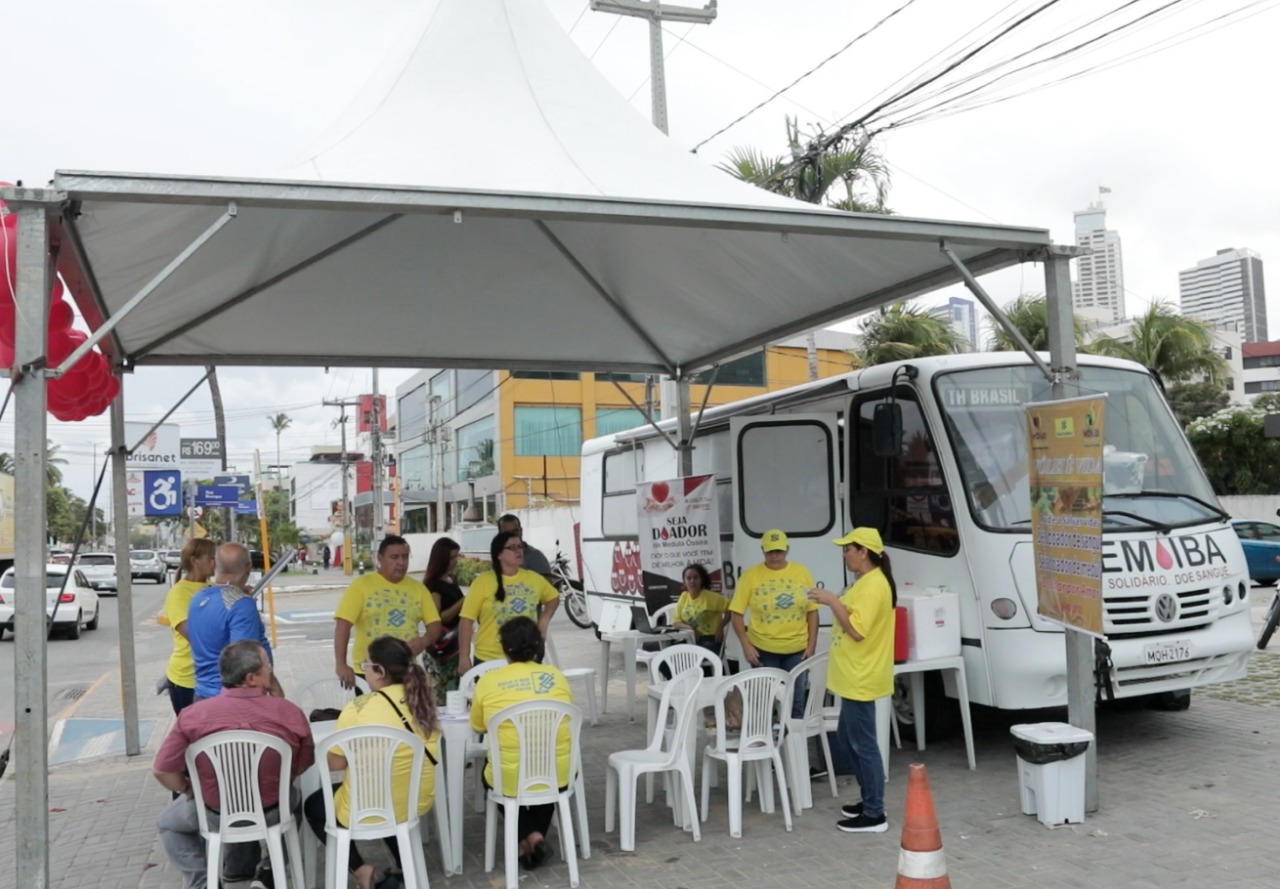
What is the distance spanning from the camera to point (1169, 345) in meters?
25.5

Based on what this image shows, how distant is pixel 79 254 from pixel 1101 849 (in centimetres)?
614

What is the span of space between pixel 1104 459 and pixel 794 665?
245cm

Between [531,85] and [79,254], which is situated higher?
[531,85]

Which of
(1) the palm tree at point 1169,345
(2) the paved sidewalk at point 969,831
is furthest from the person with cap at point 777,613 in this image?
(1) the palm tree at point 1169,345

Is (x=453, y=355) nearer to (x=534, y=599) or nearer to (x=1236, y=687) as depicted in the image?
(x=534, y=599)

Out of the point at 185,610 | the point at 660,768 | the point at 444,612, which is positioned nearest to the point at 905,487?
the point at 660,768

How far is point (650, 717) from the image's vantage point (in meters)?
6.88

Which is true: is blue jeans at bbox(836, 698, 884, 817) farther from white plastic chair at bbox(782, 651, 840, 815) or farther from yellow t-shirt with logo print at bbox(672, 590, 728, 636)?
yellow t-shirt with logo print at bbox(672, 590, 728, 636)

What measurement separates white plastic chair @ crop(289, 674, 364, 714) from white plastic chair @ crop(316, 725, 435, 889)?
6.24ft

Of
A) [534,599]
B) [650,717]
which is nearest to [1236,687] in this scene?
[650,717]

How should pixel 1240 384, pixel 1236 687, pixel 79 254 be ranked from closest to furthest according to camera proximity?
1. pixel 79 254
2. pixel 1236 687
3. pixel 1240 384

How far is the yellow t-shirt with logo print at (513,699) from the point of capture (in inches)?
202

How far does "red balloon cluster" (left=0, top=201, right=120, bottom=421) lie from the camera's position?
5445 millimetres

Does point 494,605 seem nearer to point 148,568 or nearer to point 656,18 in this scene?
point 656,18
